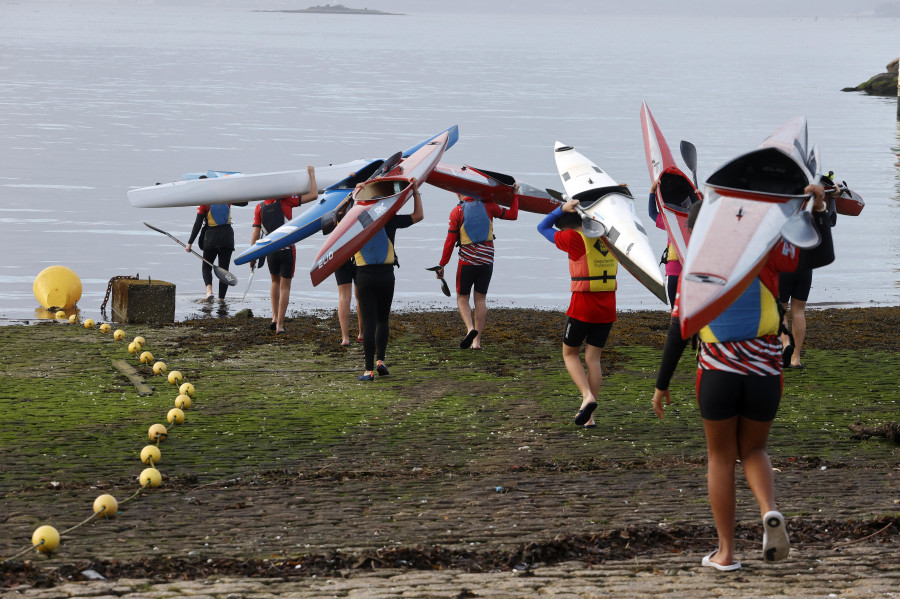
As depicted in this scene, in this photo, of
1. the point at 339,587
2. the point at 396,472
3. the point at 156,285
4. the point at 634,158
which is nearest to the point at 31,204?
the point at 156,285

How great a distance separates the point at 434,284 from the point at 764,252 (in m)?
15.6

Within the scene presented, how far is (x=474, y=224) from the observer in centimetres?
1195

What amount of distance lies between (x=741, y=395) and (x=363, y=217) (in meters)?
5.71

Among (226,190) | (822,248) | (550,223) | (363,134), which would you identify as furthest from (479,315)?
(363,134)

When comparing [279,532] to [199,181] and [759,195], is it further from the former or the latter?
[199,181]

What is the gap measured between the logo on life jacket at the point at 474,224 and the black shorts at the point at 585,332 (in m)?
3.21

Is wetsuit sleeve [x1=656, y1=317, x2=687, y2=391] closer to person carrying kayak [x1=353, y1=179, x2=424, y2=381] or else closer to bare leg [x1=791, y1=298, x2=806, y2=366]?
person carrying kayak [x1=353, y1=179, x2=424, y2=381]

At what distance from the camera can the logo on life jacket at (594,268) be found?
8.85 m

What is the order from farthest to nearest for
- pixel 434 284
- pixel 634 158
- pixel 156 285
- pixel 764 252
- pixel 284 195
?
1. pixel 634 158
2. pixel 434 284
3. pixel 156 285
4. pixel 284 195
5. pixel 764 252

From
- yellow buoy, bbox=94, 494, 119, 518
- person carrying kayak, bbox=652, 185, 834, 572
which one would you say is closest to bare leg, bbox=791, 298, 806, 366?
person carrying kayak, bbox=652, 185, 834, 572

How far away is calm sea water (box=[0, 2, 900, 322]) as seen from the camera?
71.2ft

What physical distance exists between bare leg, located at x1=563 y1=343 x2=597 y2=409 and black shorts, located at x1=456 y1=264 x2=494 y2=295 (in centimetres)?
316

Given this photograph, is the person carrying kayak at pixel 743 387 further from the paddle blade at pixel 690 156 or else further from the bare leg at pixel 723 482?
the paddle blade at pixel 690 156

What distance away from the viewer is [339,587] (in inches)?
210
